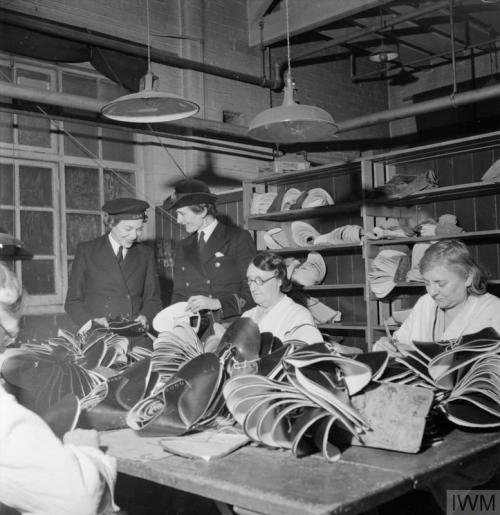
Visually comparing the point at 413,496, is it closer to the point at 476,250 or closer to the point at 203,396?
the point at 203,396

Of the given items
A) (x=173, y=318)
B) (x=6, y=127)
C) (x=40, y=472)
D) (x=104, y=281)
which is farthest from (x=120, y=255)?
(x=40, y=472)

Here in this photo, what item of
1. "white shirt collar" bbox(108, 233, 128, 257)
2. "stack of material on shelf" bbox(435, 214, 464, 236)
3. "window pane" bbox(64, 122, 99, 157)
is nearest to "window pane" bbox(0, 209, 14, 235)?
"window pane" bbox(64, 122, 99, 157)

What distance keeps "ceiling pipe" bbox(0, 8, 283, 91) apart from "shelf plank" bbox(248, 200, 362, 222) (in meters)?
1.94

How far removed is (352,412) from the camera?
1589mm

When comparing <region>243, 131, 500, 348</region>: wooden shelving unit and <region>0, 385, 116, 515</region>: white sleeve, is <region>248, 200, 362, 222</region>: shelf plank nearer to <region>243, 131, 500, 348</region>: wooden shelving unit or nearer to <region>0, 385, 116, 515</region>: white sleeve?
<region>243, 131, 500, 348</region>: wooden shelving unit

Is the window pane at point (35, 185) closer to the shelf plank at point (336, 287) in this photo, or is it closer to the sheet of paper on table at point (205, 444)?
the shelf plank at point (336, 287)

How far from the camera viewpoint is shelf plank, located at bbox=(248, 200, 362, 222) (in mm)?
5642

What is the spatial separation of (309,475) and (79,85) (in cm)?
565

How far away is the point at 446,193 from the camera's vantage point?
5.26 m

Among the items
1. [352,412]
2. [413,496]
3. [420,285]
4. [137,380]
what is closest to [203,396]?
[137,380]

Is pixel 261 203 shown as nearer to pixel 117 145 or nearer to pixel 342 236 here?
pixel 342 236

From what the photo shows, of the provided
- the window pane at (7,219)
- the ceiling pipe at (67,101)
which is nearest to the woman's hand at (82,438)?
the ceiling pipe at (67,101)

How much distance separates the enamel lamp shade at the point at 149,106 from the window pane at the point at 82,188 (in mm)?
2278

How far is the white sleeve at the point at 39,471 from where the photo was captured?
53.7 inches
